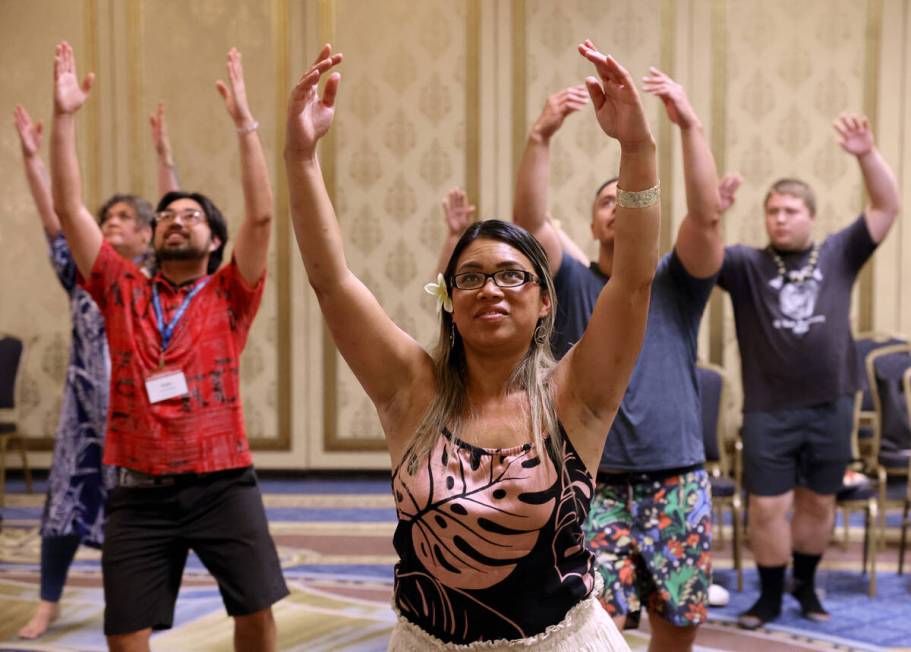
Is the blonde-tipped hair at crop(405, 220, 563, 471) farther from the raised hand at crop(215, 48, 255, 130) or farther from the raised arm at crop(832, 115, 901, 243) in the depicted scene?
the raised arm at crop(832, 115, 901, 243)

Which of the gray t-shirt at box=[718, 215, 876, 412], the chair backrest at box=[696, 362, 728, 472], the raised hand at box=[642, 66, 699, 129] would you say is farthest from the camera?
the chair backrest at box=[696, 362, 728, 472]

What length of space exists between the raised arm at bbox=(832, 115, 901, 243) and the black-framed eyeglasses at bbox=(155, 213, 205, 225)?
2328mm

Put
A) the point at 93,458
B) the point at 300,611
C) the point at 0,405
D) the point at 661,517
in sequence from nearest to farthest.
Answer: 1. the point at 661,517
2. the point at 93,458
3. the point at 300,611
4. the point at 0,405

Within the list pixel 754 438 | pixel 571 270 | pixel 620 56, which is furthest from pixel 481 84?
pixel 571 270

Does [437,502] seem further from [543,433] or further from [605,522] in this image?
[605,522]

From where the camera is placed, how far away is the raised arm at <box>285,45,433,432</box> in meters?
1.67

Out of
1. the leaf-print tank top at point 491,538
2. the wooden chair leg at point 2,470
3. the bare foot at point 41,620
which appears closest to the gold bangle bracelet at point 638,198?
the leaf-print tank top at point 491,538

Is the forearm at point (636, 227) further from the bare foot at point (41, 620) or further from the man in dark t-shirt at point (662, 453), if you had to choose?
the bare foot at point (41, 620)

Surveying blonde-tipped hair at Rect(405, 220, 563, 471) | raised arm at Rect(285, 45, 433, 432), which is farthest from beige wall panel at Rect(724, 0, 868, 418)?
raised arm at Rect(285, 45, 433, 432)

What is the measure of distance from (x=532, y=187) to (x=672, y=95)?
42 cm

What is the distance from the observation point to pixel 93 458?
390 cm

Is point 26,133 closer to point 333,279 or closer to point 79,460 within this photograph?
point 79,460

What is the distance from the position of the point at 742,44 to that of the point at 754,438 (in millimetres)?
3586

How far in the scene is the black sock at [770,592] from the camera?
13.3ft
